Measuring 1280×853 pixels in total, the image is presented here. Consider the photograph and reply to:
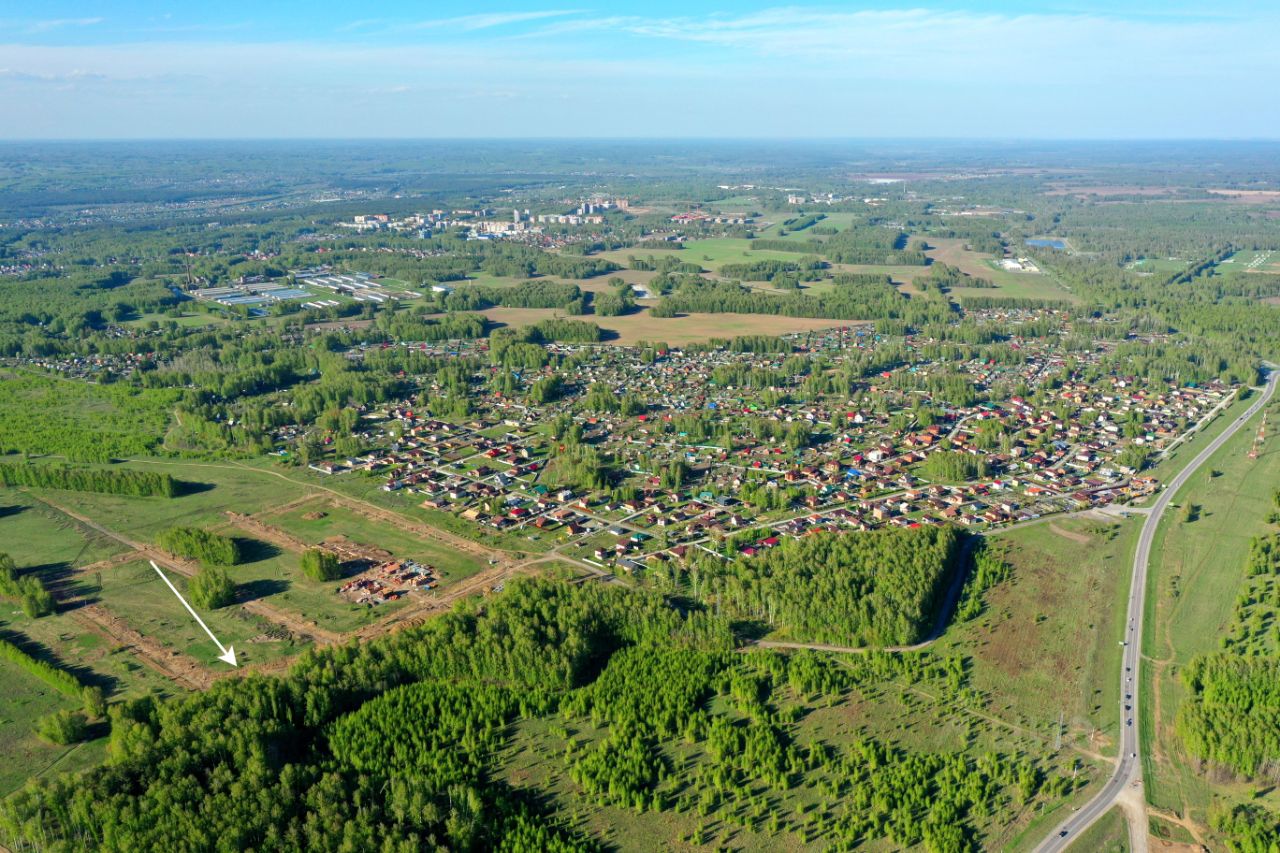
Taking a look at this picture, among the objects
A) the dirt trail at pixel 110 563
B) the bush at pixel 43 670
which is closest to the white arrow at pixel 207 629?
the dirt trail at pixel 110 563

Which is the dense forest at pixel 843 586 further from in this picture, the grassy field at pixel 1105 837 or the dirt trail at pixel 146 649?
the dirt trail at pixel 146 649

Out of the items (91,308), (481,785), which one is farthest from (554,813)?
(91,308)

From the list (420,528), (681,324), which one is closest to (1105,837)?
(420,528)

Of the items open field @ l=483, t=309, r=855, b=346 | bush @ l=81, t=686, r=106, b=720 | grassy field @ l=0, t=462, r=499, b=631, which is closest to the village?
grassy field @ l=0, t=462, r=499, b=631

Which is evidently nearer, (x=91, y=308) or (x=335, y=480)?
(x=335, y=480)

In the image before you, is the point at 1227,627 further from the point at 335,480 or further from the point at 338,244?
the point at 338,244

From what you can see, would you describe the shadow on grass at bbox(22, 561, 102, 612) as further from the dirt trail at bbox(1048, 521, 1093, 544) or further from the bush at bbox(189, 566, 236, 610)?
the dirt trail at bbox(1048, 521, 1093, 544)

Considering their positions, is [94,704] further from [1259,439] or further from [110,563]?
[1259,439]
